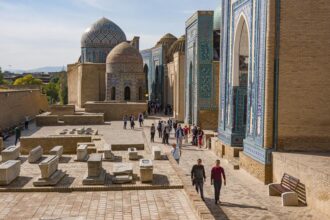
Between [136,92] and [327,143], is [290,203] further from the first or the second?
[136,92]

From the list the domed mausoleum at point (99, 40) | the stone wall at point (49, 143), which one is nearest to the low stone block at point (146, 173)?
the stone wall at point (49, 143)

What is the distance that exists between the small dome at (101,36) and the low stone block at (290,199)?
34.9 m

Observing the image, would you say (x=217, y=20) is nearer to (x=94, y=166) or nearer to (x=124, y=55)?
(x=124, y=55)

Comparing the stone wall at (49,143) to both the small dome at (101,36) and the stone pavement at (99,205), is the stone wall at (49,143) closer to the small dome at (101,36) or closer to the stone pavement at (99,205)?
the stone pavement at (99,205)

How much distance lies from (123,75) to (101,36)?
9251 mm

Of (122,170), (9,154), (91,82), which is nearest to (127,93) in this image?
(91,82)

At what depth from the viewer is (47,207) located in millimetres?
8172

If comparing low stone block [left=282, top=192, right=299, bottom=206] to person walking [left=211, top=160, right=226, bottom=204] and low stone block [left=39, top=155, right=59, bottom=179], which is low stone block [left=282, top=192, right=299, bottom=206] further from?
low stone block [left=39, top=155, right=59, bottom=179]

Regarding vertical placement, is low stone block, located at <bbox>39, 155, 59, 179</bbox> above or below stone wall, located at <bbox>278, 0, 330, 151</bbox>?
below

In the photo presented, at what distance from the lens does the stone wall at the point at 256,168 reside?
1148 centimetres

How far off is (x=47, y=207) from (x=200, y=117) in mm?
15223

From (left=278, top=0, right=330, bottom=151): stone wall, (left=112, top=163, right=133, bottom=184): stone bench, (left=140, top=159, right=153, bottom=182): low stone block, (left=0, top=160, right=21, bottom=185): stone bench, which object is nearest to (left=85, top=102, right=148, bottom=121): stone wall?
(left=278, top=0, right=330, bottom=151): stone wall

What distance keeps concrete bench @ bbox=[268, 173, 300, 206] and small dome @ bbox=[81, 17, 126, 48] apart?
3392 cm

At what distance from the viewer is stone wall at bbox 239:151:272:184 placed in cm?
1148
